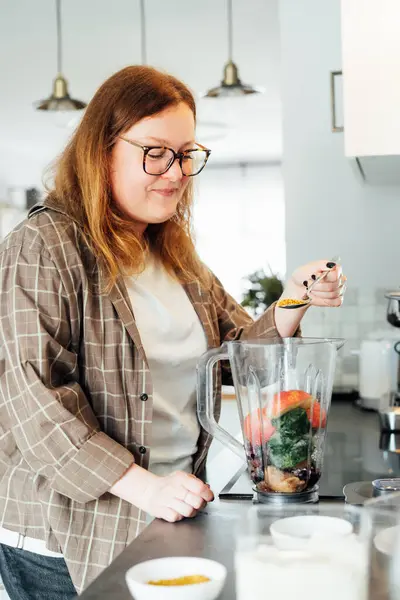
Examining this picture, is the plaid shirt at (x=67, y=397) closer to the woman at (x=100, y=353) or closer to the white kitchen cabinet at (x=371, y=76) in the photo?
the woman at (x=100, y=353)

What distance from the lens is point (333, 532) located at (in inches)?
25.2

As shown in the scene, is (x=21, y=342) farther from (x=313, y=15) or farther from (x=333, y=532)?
(x=313, y=15)

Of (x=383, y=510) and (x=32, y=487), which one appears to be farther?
(x=32, y=487)

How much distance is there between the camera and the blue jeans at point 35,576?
1.11m

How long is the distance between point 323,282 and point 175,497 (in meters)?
0.44

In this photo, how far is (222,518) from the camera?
94 centimetres

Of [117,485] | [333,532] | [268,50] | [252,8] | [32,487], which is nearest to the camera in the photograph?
[333,532]

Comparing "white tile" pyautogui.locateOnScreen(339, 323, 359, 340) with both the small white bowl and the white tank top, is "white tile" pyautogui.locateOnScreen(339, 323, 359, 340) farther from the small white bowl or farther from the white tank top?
the small white bowl

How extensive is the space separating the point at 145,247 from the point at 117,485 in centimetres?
42

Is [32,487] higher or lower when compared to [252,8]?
lower

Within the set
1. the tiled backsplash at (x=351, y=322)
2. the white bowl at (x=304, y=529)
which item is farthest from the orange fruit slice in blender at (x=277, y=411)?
the tiled backsplash at (x=351, y=322)

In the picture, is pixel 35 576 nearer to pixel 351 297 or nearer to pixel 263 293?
pixel 351 297

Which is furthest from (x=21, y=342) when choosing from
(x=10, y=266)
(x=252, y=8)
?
(x=252, y=8)

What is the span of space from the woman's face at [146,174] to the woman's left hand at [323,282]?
0.76 ft
